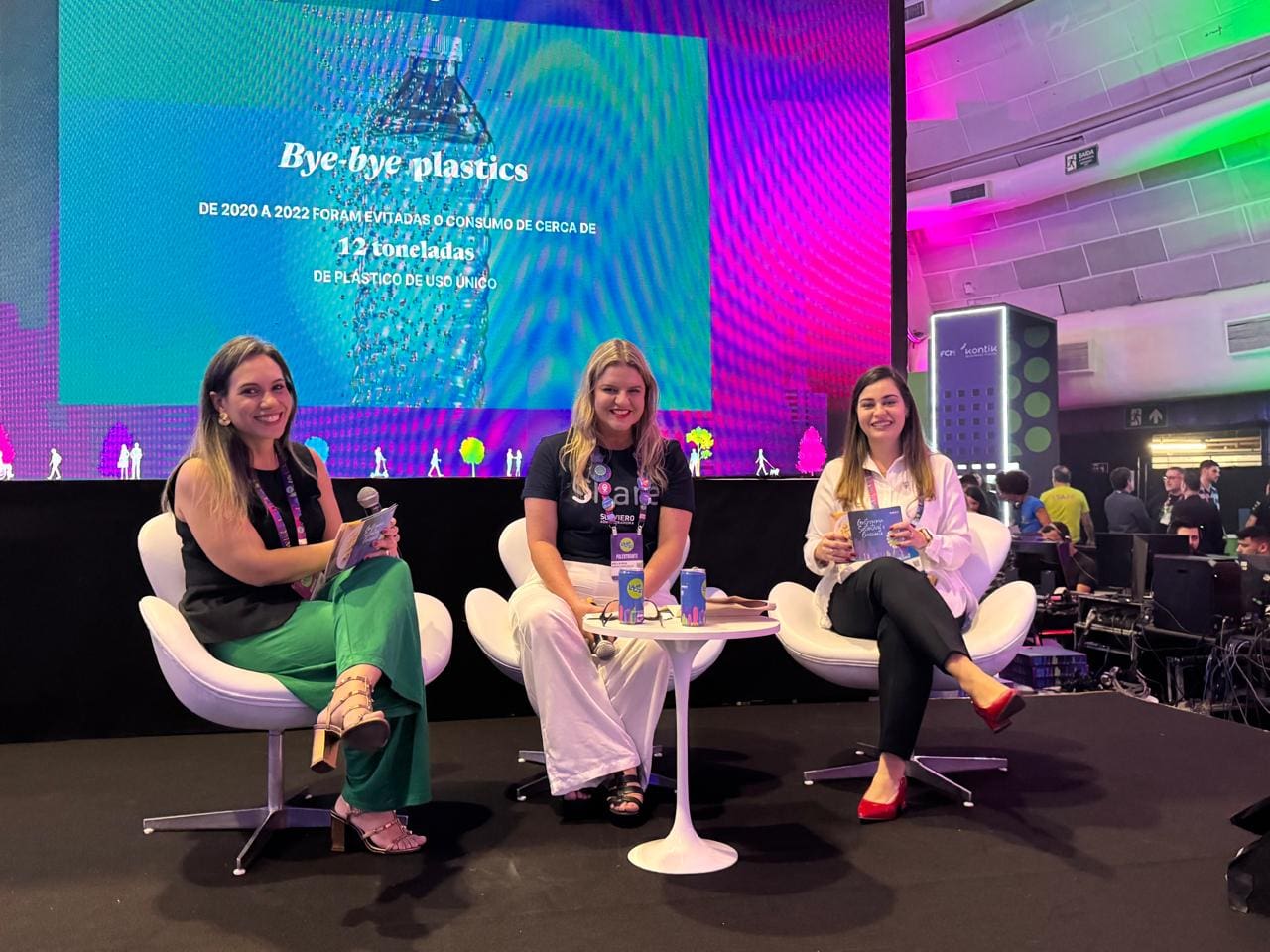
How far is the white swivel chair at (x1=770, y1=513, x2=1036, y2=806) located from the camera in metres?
2.94

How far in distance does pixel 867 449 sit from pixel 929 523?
0.32m

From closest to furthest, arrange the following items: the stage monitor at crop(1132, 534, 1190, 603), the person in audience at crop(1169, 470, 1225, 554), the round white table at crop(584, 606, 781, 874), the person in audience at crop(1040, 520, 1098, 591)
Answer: the round white table at crop(584, 606, 781, 874) < the stage monitor at crop(1132, 534, 1190, 603) < the person in audience at crop(1040, 520, 1098, 591) < the person in audience at crop(1169, 470, 1225, 554)

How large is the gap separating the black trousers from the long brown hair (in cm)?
41

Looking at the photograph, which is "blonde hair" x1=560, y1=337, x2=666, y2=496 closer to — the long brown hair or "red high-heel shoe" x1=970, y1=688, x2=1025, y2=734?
the long brown hair

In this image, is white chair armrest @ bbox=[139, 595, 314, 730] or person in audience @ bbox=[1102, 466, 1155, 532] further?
person in audience @ bbox=[1102, 466, 1155, 532]

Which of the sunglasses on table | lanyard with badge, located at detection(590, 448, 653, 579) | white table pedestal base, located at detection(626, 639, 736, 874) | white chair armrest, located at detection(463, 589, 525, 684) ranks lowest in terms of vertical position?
white table pedestal base, located at detection(626, 639, 736, 874)

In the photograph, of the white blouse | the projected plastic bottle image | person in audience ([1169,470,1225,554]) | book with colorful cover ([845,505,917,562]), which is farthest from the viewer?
person in audience ([1169,470,1225,554])

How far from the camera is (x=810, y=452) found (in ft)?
14.6

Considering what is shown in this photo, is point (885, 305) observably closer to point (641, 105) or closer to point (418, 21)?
point (641, 105)

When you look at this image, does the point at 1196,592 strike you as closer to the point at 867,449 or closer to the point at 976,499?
the point at 976,499

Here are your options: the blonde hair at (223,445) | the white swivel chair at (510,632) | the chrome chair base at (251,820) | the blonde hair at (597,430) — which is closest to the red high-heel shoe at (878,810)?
the white swivel chair at (510,632)

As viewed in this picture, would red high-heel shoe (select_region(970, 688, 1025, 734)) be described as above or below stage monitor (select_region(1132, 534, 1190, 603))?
below

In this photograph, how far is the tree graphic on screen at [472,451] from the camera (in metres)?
4.11

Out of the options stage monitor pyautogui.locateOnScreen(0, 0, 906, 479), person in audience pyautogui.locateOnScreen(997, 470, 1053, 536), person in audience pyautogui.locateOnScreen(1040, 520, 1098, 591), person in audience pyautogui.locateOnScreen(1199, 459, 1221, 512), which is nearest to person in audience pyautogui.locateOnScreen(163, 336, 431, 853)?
stage monitor pyautogui.locateOnScreen(0, 0, 906, 479)
